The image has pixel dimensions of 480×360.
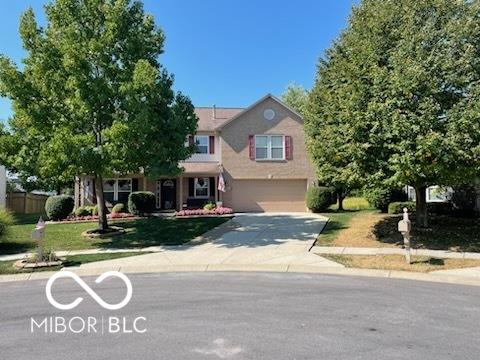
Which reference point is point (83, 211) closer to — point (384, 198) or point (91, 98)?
point (91, 98)

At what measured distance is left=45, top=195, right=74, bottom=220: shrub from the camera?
24703 millimetres

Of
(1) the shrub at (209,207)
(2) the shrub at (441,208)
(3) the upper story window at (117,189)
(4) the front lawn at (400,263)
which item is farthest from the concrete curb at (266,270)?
(3) the upper story window at (117,189)

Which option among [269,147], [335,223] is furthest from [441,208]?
[269,147]

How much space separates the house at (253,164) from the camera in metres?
27.9

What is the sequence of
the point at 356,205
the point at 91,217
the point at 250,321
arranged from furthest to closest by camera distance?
1. the point at 356,205
2. the point at 91,217
3. the point at 250,321

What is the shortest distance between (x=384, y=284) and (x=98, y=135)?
39.5 feet

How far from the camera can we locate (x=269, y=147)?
28.2 metres

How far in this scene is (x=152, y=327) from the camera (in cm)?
650

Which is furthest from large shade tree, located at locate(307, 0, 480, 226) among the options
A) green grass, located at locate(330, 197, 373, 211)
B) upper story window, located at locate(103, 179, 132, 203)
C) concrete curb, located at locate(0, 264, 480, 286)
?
upper story window, located at locate(103, 179, 132, 203)

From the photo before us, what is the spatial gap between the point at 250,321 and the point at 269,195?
70.9ft

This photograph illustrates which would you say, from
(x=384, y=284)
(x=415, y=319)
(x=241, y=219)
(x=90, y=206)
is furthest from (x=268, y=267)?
(x=90, y=206)

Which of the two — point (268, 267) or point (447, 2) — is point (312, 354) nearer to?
point (268, 267)

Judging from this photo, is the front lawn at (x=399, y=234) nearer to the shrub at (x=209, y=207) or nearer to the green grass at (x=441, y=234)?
the green grass at (x=441, y=234)

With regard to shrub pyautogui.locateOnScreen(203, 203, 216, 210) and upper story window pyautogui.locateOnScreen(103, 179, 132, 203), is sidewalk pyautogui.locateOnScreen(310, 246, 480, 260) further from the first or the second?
upper story window pyautogui.locateOnScreen(103, 179, 132, 203)
